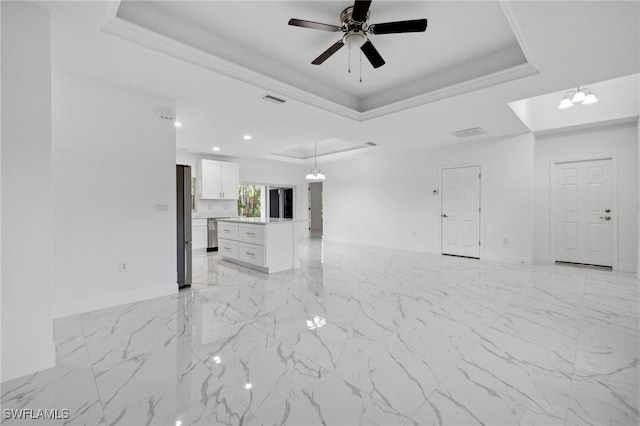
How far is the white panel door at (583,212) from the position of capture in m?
5.01

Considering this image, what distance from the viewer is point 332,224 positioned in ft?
29.6

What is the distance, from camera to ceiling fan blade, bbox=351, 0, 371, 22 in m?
2.05

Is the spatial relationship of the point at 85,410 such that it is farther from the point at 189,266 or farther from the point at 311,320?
the point at 189,266

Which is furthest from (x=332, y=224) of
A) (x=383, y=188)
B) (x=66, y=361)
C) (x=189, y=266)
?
(x=66, y=361)

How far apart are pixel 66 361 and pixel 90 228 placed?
4.81 ft

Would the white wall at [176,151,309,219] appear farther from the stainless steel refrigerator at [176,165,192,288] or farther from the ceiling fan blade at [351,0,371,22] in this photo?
the ceiling fan blade at [351,0,371,22]

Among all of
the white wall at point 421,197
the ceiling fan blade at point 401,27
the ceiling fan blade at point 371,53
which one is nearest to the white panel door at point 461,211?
the white wall at point 421,197

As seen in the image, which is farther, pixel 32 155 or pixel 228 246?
pixel 228 246

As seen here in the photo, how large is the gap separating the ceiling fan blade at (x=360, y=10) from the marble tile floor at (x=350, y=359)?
8.25ft

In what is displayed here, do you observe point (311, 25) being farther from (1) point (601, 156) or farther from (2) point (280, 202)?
(2) point (280, 202)

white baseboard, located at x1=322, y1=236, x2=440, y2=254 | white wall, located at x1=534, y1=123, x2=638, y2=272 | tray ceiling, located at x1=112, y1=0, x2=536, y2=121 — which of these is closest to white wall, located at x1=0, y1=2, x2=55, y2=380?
tray ceiling, located at x1=112, y1=0, x2=536, y2=121

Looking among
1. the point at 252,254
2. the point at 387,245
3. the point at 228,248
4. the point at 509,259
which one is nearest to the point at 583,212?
the point at 509,259

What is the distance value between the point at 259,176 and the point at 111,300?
570cm

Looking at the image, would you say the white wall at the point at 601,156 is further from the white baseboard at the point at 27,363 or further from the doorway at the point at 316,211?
the doorway at the point at 316,211
